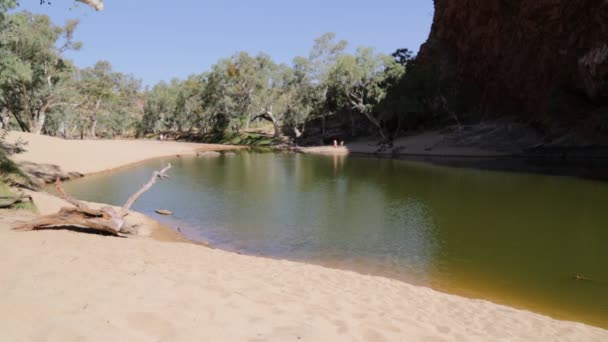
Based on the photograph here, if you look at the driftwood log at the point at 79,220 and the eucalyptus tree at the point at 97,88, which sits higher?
the eucalyptus tree at the point at 97,88

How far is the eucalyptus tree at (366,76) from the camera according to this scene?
50.5 metres

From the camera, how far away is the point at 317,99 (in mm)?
60094

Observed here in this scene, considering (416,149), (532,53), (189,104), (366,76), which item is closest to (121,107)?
(189,104)

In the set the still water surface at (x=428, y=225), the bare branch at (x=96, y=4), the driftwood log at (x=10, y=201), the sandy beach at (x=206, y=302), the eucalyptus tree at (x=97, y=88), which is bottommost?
the still water surface at (x=428, y=225)

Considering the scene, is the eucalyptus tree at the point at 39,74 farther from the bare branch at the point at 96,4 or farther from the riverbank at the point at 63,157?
the bare branch at the point at 96,4

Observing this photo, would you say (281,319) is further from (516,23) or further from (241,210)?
(516,23)

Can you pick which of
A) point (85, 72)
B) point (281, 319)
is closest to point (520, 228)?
point (281, 319)

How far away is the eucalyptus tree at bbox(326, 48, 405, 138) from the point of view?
5053 cm

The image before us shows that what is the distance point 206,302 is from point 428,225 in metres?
10.6

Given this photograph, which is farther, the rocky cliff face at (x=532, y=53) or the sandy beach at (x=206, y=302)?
the rocky cliff face at (x=532, y=53)

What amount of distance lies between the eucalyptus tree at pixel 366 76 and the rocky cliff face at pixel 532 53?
6598mm

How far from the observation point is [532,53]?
39531mm

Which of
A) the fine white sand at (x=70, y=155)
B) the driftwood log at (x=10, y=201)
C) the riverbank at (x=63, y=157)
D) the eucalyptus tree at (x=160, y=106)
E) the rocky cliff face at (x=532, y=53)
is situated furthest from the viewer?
the eucalyptus tree at (x=160, y=106)

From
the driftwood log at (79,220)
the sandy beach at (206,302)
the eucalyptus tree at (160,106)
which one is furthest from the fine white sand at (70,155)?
the eucalyptus tree at (160,106)
